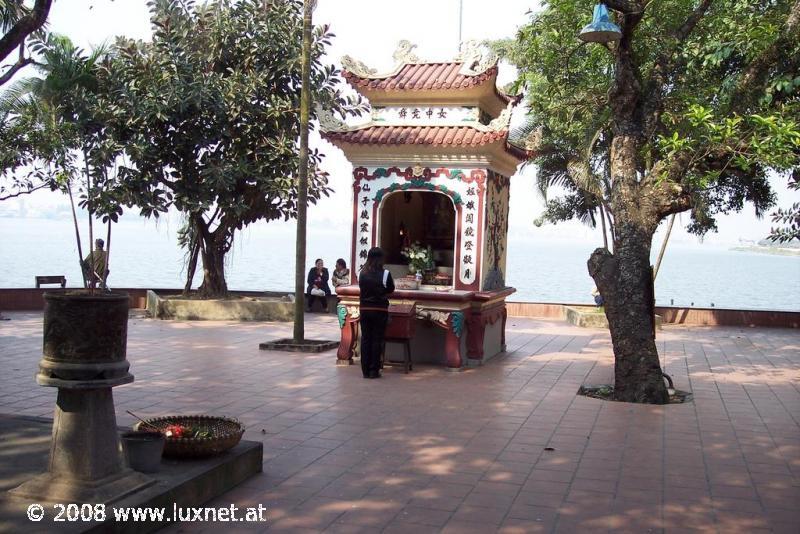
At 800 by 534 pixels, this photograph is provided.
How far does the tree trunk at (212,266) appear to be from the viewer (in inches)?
696

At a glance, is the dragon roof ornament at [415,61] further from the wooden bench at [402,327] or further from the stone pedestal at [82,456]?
the stone pedestal at [82,456]

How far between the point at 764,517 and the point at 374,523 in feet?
8.20

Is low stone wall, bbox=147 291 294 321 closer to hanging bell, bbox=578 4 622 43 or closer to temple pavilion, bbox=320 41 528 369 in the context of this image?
temple pavilion, bbox=320 41 528 369

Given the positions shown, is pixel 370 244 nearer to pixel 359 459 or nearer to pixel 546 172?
pixel 359 459

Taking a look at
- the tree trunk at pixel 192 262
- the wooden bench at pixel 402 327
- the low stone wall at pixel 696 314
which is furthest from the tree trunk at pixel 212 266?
the wooden bench at pixel 402 327

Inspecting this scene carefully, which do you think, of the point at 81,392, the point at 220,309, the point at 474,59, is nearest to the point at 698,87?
the point at 474,59

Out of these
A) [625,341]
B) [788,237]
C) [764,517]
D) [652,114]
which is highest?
[652,114]

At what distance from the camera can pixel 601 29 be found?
793 cm

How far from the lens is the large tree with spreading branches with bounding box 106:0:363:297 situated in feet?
52.2

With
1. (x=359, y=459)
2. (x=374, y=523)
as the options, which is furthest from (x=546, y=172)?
A: (x=374, y=523)

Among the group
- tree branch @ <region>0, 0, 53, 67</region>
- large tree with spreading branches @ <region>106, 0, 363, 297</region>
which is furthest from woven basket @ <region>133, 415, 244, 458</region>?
large tree with spreading branches @ <region>106, 0, 363, 297</region>

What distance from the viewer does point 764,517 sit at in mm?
5203

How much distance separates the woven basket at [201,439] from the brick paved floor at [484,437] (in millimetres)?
365

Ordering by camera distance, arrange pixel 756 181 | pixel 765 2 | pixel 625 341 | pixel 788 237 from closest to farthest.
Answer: pixel 788 237 < pixel 625 341 < pixel 765 2 < pixel 756 181
